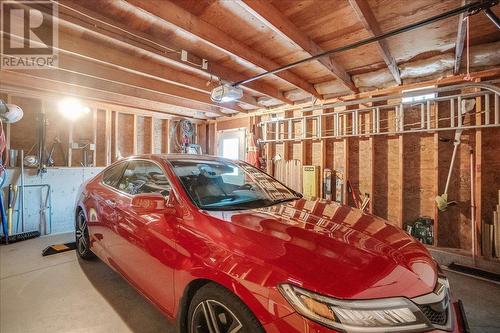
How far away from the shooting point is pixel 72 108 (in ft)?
14.1

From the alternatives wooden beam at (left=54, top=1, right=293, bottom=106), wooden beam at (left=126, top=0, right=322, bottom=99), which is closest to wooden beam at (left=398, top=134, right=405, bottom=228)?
wooden beam at (left=126, top=0, right=322, bottom=99)

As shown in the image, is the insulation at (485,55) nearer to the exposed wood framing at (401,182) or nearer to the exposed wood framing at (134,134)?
the exposed wood framing at (401,182)

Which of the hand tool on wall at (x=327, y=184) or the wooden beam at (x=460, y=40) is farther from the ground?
the wooden beam at (x=460, y=40)

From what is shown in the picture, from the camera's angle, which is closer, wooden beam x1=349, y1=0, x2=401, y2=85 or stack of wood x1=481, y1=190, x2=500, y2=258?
wooden beam x1=349, y1=0, x2=401, y2=85

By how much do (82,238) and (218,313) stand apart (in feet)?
7.60

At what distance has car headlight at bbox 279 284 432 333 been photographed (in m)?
0.84

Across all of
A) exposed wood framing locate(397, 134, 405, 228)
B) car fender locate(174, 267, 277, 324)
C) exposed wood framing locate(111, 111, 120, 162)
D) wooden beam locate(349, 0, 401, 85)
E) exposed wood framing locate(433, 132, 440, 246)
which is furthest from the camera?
exposed wood framing locate(111, 111, 120, 162)

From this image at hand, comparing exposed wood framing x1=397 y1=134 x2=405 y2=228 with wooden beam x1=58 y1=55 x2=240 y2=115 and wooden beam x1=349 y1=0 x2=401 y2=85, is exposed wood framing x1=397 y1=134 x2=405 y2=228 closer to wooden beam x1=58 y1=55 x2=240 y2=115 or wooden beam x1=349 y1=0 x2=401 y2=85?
wooden beam x1=349 y1=0 x2=401 y2=85

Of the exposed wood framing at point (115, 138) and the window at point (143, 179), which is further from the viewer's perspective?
the exposed wood framing at point (115, 138)

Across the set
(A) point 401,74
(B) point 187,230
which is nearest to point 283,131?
(A) point 401,74

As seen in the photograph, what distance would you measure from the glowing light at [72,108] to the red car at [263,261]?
11.2ft

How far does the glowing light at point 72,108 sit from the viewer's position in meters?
4.23

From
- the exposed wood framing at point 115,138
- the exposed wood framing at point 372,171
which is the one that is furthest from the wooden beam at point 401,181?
the exposed wood framing at point 115,138

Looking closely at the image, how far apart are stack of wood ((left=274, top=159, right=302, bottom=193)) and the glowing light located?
3904mm
